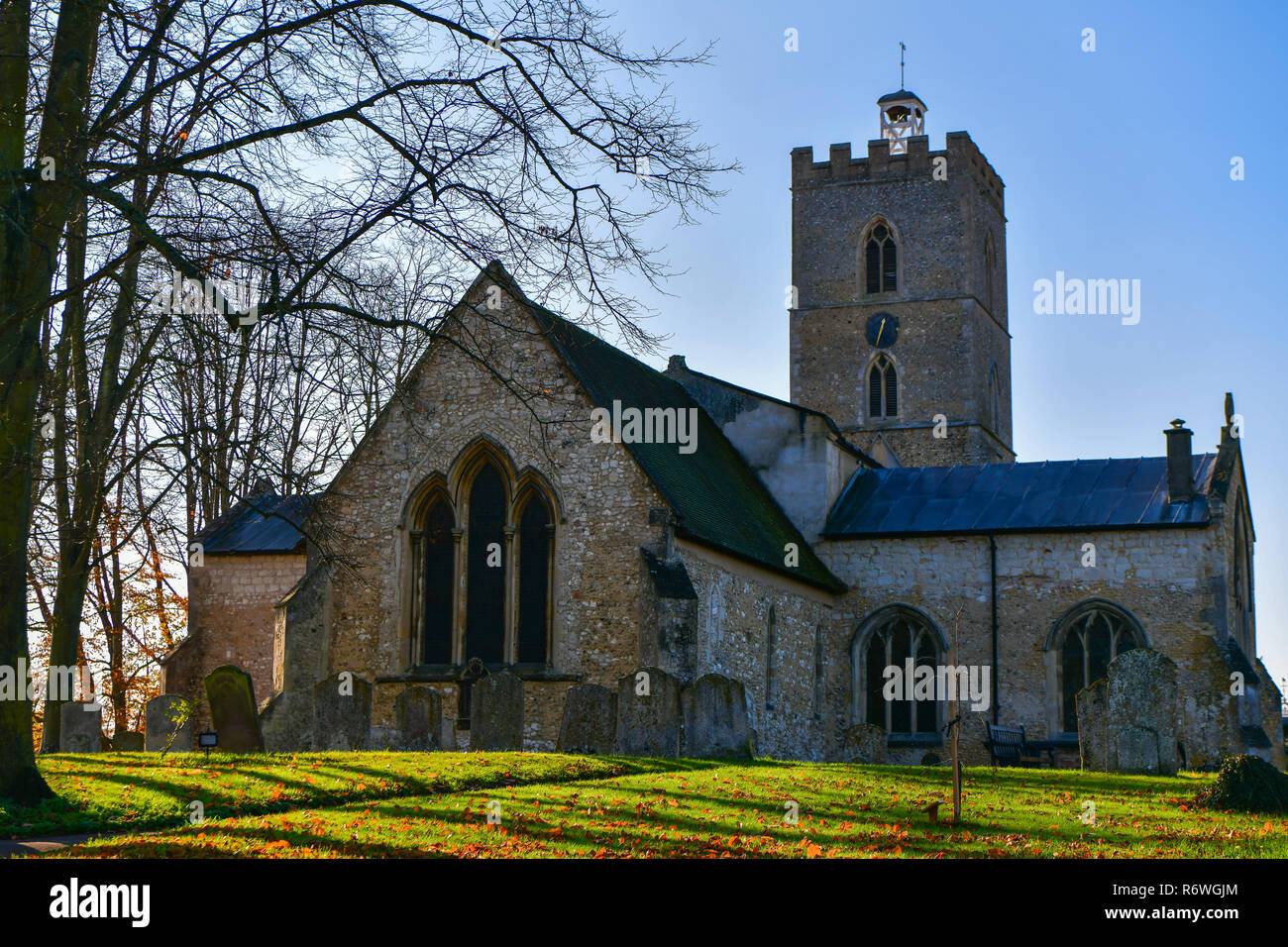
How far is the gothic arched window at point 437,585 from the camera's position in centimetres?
→ 2397

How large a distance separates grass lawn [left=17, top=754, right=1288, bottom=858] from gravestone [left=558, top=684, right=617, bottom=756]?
119 cm

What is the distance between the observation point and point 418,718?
65.0ft

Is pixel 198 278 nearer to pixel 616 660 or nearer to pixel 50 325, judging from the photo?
pixel 50 325

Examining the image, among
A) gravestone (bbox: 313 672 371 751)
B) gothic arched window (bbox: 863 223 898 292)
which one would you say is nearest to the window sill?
gravestone (bbox: 313 672 371 751)

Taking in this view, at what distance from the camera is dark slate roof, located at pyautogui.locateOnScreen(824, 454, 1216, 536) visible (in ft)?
91.3

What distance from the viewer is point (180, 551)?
20.7 meters

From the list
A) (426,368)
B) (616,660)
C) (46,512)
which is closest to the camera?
(46,512)

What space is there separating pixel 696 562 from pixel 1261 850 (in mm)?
13489

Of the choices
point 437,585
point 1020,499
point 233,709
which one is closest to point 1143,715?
point 1020,499

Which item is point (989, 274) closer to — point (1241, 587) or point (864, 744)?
point (1241, 587)

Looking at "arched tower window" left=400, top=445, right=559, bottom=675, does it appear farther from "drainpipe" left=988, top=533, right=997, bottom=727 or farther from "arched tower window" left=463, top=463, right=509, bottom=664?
"drainpipe" left=988, top=533, right=997, bottom=727

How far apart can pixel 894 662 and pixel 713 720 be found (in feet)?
34.5

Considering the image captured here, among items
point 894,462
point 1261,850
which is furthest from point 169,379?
point 894,462

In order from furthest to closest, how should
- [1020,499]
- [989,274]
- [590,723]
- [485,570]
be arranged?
[989,274] → [1020,499] → [485,570] → [590,723]
